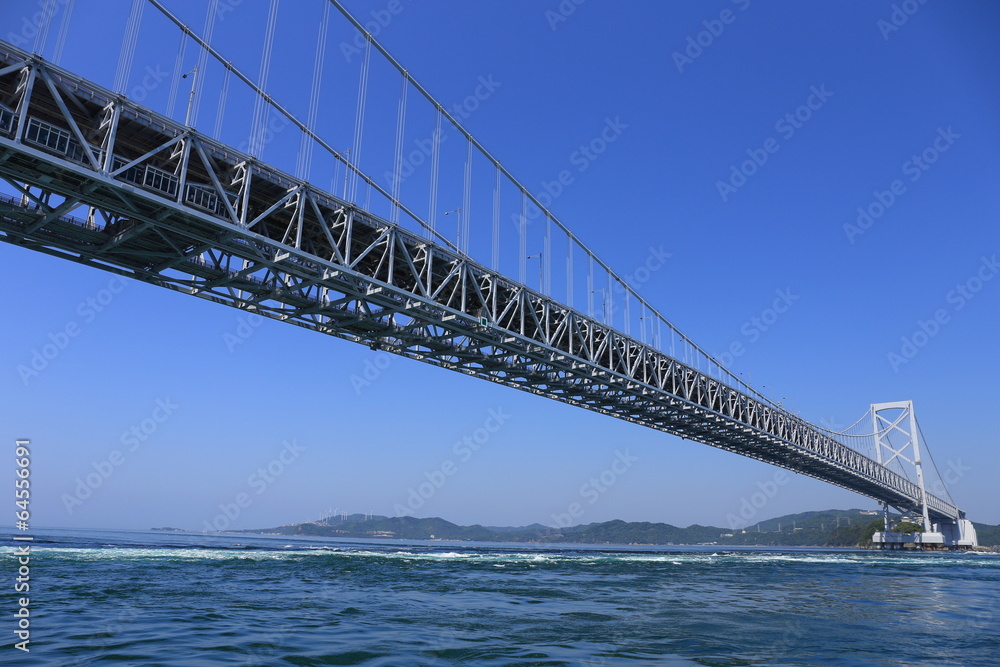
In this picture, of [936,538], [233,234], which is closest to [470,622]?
[233,234]

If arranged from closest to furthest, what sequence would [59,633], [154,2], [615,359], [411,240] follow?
[59,633], [154,2], [411,240], [615,359]

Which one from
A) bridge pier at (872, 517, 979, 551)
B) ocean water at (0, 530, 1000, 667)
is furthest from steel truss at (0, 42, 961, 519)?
bridge pier at (872, 517, 979, 551)

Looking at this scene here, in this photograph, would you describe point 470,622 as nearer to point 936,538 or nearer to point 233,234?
point 233,234

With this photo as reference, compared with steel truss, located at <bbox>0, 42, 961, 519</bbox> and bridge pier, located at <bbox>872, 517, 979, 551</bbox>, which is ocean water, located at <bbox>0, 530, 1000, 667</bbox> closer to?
steel truss, located at <bbox>0, 42, 961, 519</bbox>

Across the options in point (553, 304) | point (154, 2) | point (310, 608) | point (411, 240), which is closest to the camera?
point (310, 608)

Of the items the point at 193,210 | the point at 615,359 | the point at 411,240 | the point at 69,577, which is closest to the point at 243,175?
the point at 193,210

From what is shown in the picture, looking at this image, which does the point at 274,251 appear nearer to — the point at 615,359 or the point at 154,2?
the point at 154,2

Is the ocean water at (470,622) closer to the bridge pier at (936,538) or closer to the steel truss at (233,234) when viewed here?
the steel truss at (233,234)

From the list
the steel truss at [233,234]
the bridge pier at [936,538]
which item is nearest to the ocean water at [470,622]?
the steel truss at [233,234]
